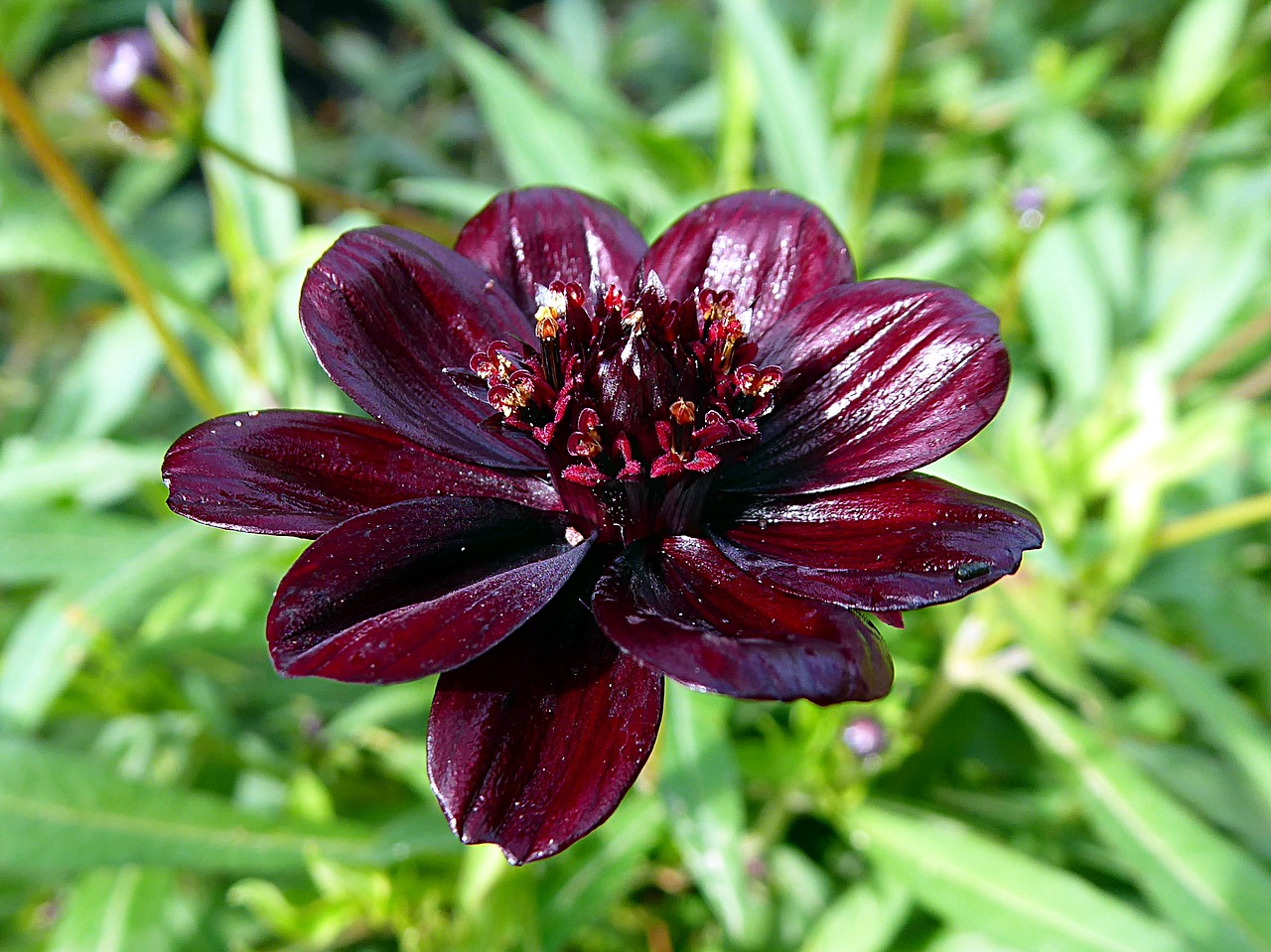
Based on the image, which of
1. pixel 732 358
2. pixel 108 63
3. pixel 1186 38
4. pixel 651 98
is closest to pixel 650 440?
pixel 732 358

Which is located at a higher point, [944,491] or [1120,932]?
[944,491]

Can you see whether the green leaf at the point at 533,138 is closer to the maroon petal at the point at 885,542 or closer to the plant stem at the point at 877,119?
the plant stem at the point at 877,119

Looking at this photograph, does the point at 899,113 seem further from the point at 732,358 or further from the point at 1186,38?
the point at 732,358

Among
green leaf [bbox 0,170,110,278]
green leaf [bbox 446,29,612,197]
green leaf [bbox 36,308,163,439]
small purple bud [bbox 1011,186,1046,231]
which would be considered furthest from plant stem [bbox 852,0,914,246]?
green leaf [bbox 36,308,163,439]

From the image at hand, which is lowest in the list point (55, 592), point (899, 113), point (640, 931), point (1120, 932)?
point (640, 931)

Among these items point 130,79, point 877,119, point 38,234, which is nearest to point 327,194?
point 130,79

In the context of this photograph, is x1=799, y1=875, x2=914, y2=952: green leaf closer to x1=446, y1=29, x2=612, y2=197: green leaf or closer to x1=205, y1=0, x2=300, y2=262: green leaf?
x1=446, y1=29, x2=612, y2=197: green leaf

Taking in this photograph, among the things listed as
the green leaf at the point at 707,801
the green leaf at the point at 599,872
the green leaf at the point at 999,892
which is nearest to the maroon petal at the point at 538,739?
the green leaf at the point at 707,801

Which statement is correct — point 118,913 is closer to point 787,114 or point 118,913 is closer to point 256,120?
point 256,120
